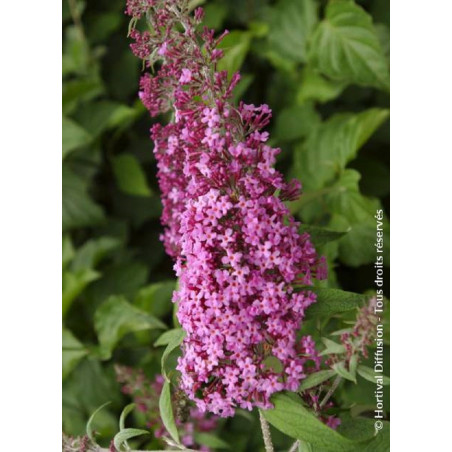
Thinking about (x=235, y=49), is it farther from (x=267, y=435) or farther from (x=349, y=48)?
(x=267, y=435)

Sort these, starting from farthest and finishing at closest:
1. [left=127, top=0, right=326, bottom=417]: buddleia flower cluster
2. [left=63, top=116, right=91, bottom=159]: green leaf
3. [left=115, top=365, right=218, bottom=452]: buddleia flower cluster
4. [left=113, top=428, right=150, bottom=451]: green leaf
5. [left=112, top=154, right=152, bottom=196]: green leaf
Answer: [left=112, top=154, right=152, bottom=196]: green leaf
[left=63, top=116, right=91, bottom=159]: green leaf
[left=115, top=365, right=218, bottom=452]: buddleia flower cluster
[left=113, top=428, right=150, bottom=451]: green leaf
[left=127, top=0, right=326, bottom=417]: buddleia flower cluster

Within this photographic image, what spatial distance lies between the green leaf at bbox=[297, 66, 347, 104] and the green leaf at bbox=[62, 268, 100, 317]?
42cm

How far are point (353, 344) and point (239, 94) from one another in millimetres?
361

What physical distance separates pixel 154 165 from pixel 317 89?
34 centimetres

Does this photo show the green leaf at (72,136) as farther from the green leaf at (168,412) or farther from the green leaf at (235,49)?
the green leaf at (168,412)

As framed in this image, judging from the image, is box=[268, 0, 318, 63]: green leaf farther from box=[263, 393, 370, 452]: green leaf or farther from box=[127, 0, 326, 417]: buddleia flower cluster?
box=[263, 393, 370, 452]: green leaf

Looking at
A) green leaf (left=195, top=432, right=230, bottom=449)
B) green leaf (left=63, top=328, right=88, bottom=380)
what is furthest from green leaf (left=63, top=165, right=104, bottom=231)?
green leaf (left=195, top=432, right=230, bottom=449)

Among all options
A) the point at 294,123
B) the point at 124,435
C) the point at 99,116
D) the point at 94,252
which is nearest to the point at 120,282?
the point at 94,252

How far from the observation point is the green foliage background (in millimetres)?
892

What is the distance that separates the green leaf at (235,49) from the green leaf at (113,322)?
0.35 metres

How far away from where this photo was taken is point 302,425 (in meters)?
0.65

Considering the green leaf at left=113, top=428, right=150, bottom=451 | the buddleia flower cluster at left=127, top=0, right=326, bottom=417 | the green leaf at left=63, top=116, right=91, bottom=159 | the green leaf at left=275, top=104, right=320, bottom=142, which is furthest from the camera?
the green leaf at left=63, top=116, right=91, bottom=159

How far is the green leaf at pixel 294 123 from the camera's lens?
1027mm
